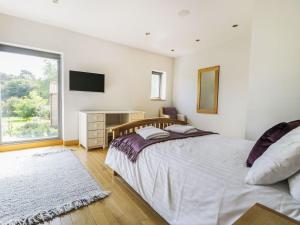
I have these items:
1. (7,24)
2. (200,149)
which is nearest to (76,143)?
(7,24)

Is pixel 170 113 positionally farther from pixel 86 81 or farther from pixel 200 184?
pixel 200 184

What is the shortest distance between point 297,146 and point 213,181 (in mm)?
526

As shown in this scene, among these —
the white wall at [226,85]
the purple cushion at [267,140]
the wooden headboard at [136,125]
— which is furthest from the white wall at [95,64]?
the purple cushion at [267,140]

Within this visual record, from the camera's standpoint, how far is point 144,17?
9.69ft

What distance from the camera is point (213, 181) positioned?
43.7 inches

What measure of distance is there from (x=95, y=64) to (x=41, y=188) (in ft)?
9.80

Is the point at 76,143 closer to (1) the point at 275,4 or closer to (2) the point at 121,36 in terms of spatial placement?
(2) the point at 121,36

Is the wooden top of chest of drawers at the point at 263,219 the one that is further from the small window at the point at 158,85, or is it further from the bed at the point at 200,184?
the small window at the point at 158,85

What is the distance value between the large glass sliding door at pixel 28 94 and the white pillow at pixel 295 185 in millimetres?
4137

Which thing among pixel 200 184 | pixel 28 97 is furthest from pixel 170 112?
pixel 200 184

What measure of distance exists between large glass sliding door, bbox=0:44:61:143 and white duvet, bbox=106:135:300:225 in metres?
2.79

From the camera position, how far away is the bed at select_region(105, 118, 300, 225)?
0.95 metres

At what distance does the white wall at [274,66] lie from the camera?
195cm

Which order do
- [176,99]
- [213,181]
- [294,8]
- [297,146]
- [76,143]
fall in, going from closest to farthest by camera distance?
[297,146] → [213,181] → [294,8] → [76,143] → [176,99]
